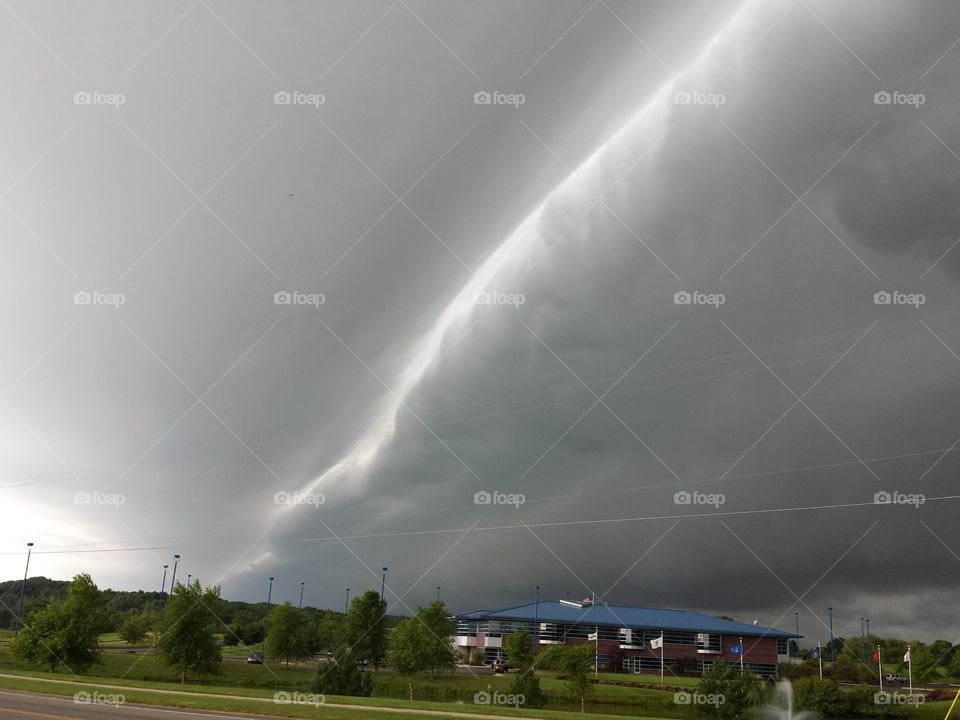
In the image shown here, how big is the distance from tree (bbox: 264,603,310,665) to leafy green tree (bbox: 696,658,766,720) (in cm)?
4770

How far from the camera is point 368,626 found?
76875 mm

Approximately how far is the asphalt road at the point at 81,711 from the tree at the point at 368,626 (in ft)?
161

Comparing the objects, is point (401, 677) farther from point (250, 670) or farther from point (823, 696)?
point (823, 696)

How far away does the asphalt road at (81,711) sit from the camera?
22.0 meters

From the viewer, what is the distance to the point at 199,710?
26.9 meters

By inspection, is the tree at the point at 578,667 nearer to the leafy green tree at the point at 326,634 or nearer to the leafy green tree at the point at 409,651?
the leafy green tree at the point at 409,651

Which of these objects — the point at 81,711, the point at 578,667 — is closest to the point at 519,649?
the point at 578,667

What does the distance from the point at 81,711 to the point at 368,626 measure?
55.6 m

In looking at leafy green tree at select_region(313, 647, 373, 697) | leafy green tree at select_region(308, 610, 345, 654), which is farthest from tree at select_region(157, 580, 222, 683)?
leafy green tree at select_region(308, 610, 345, 654)

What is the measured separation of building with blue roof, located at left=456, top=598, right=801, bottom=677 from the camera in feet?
385

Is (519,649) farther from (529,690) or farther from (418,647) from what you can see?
(529,690)

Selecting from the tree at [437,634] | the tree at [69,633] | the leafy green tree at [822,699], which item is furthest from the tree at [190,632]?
the leafy green tree at [822,699]

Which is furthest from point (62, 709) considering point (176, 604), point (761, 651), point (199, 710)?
point (761, 651)

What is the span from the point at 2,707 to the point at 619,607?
142 m
